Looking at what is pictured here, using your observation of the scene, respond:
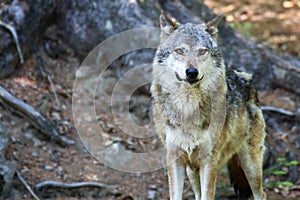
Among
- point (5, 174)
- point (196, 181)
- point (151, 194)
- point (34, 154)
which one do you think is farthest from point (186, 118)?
point (34, 154)

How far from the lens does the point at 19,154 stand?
739 centimetres

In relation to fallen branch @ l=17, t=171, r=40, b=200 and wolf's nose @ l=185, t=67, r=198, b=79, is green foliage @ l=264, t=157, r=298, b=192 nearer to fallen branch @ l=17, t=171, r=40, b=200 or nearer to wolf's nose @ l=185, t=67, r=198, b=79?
wolf's nose @ l=185, t=67, r=198, b=79

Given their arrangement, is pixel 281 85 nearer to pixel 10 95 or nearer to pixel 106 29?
pixel 106 29

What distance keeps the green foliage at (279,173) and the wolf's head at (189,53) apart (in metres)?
2.97

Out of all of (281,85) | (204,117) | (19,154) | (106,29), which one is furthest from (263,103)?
(19,154)

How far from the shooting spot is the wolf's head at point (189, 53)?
5.36 meters

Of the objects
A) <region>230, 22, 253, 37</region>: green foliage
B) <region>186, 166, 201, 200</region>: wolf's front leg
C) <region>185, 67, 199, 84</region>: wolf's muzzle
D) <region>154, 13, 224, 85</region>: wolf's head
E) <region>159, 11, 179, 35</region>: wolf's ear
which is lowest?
<region>186, 166, 201, 200</region>: wolf's front leg

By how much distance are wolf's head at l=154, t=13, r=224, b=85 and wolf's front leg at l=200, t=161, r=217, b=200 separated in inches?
37.1

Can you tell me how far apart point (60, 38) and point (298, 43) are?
5.72 m

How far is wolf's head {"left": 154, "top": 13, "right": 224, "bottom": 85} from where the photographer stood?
536 cm

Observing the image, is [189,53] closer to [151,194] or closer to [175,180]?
[175,180]

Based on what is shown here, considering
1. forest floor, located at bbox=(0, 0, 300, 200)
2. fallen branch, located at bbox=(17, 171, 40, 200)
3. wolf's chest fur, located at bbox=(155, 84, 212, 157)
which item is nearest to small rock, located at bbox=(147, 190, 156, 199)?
forest floor, located at bbox=(0, 0, 300, 200)

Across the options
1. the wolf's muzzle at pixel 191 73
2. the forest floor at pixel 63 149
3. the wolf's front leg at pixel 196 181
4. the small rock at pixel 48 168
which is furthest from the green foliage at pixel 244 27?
the wolf's muzzle at pixel 191 73

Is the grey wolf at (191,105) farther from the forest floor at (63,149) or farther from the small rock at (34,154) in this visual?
the small rock at (34,154)
